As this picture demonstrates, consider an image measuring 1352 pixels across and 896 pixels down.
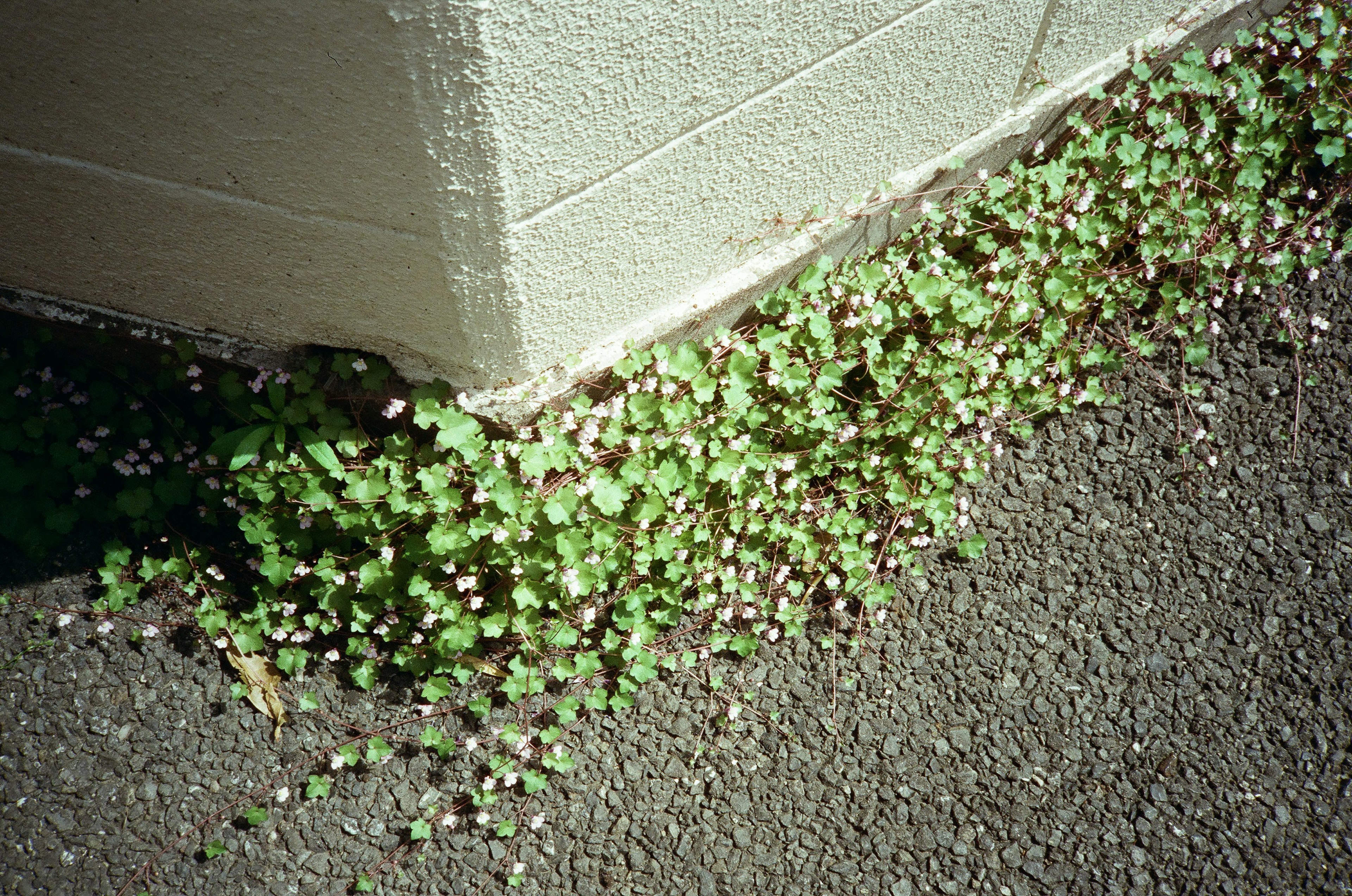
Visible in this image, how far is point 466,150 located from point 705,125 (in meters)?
0.67

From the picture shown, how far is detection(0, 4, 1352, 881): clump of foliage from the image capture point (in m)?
2.36

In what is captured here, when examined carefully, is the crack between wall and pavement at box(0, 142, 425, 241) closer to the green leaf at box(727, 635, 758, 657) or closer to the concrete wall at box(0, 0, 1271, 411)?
the concrete wall at box(0, 0, 1271, 411)

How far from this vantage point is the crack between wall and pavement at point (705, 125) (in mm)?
2002

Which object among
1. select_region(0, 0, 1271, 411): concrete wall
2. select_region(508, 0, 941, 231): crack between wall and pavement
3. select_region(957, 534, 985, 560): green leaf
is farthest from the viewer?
select_region(957, 534, 985, 560): green leaf

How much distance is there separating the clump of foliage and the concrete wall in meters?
0.19

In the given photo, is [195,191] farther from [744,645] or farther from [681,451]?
[744,645]

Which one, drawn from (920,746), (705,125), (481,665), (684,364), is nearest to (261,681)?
(481,665)

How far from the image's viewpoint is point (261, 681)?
245 centimetres

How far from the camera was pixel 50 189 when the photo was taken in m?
2.22

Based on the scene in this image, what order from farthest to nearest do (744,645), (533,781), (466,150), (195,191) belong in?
(744,645), (533,781), (195,191), (466,150)

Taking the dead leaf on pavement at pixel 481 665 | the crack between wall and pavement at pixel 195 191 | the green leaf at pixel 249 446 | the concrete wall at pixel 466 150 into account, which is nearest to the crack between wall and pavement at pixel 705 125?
the concrete wall at pixel 466 150

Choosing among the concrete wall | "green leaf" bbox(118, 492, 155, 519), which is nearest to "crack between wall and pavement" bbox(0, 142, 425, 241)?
the concrete wall

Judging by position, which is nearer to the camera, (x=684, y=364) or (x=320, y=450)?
(x=320, y=450)

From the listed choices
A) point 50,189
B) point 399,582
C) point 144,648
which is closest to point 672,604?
point 399,582
